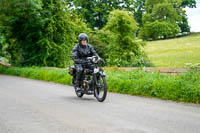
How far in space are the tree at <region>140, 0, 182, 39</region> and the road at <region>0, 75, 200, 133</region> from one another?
53.9 metres

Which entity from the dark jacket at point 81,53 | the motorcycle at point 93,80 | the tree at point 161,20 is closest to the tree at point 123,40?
the dark jacket at point 81,53

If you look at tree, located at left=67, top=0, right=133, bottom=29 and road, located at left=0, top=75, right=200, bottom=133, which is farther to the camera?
tree, located at left=67, top=0, right=133, bottom=29

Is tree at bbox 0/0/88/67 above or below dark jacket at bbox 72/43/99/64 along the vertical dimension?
above

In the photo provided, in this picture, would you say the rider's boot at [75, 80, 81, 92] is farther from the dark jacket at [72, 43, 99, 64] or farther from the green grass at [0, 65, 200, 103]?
the green grass at [0, 65, 200, 103]

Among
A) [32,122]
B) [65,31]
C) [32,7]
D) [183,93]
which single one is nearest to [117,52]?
[65,31]

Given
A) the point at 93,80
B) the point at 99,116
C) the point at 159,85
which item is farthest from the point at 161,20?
the point at 99,116

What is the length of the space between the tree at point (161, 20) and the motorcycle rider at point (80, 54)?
52488mm

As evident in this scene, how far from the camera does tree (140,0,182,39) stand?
61.5 metres

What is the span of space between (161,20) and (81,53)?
5720 cm

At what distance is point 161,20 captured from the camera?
64.7 meters

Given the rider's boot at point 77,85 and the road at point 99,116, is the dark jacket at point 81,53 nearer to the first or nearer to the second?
the rider's boot at point 77,85

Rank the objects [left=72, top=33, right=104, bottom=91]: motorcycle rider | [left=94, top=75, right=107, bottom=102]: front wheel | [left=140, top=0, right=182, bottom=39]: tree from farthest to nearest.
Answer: [left=140, top=0, right=182, bottom=39]: tree
[left=72, top=33, right=104, bottom=91]: motorcycle rider
[left=94, top=75, right=107, bottom=102]: front wheel

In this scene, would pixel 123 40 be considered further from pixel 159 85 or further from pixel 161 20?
pixel 161 20

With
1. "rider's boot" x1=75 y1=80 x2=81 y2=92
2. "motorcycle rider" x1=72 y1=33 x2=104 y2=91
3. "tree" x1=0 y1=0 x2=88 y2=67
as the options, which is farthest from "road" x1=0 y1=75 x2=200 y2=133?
"tree" x1=0 y1=0 x2=88 y2=67
